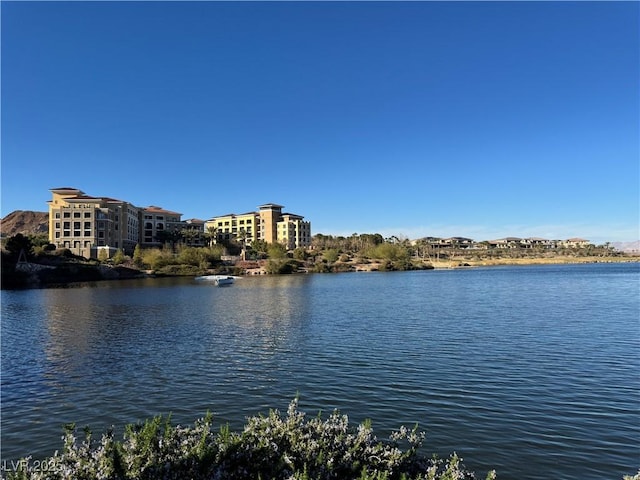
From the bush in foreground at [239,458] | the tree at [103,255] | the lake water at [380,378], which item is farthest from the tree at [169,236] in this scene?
the bush in foreground at [239,458]

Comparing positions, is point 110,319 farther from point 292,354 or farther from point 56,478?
point 56,478

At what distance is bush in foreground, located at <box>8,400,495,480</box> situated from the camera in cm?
517

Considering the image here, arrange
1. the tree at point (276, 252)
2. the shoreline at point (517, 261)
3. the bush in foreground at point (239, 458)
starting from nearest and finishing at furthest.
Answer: the bush in foreground at point (239, 458) < the tree at point (276, 252) < the shoreline at point (517, 261)

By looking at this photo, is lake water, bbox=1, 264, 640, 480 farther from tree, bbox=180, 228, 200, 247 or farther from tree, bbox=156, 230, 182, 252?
tree, bbox=180, 228, 200, 247

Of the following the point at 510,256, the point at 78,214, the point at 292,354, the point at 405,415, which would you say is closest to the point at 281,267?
the point at 78,214

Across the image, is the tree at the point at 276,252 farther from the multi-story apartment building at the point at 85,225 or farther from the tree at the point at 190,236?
the multi-story apartment building at the point at 85,225

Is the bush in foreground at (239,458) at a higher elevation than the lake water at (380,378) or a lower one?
higher

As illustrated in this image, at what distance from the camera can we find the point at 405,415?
35.7ft

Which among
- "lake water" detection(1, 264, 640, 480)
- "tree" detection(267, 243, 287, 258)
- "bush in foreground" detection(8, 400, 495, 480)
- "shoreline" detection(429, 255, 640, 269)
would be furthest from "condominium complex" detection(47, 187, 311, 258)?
"bush in foreground" detection(8, 400, 495, 480)

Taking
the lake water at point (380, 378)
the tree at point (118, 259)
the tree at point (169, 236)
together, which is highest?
the tree at point (169, 236)

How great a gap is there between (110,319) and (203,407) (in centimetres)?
2091

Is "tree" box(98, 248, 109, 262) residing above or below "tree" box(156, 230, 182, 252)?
below

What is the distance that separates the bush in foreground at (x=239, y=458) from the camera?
5172mm

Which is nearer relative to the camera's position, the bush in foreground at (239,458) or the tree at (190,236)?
the bush in foreground at (239,458)
